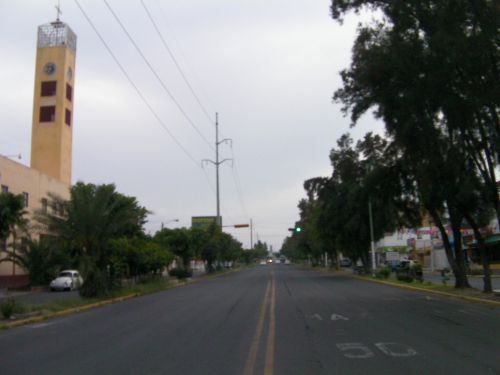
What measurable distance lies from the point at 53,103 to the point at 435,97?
2093 inches

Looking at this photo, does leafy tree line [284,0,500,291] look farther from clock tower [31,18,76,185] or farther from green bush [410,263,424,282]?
clock tower [31,18,76,185]

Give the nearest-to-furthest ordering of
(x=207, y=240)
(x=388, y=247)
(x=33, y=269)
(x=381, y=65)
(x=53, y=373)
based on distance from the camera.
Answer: (x=53, y=373) < (x=381, y=65) < (x=33, y=269) < (x=207, y=240) < (x=388, y=247)

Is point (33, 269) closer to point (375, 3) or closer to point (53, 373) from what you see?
point (375, 3)

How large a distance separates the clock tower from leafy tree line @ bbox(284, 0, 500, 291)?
43941 millimetres

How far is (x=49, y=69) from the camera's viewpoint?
213ft

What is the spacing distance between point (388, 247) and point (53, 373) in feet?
294

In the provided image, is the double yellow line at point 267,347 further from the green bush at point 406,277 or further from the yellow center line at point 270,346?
the green bush at point 406,277

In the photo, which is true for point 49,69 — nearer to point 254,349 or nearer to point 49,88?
point 49,88

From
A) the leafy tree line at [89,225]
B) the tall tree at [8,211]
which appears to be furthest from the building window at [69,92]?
the tall tree at [8,211]

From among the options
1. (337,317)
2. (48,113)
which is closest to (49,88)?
(48,113)

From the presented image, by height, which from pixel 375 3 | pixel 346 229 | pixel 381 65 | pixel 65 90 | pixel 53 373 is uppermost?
pixel 65 90

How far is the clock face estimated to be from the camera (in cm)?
6488

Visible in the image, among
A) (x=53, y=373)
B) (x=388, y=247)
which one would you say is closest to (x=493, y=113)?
(x=53, y=373)

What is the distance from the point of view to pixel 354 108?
2448cm
